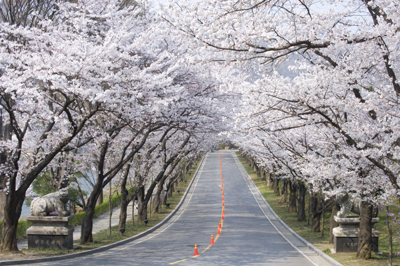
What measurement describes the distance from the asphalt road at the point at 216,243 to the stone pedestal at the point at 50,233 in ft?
3.87

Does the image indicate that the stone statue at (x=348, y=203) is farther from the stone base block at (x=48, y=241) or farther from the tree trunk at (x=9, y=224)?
the tree trunk at (x=9, y=224)

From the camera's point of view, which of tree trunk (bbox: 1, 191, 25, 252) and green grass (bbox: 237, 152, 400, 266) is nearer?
tree trunk (bbox: 1, 191, 25, 252)

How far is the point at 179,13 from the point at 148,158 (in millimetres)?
17694

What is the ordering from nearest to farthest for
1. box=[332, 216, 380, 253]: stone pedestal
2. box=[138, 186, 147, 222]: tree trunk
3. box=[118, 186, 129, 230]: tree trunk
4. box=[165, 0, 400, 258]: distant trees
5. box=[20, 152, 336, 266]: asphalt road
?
box=[165, 0, 400, 258]: distant trees < box=[20, 152, 336, 266]: asphalt road < box=[332, 216, 380, 253]: stone pedestal < box=[118, 186, 129, 230]: tree trunk < box=[138, 186, 147, 222]: tree trunk

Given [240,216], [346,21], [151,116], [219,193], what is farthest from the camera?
[219,193]

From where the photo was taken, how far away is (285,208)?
37.0m

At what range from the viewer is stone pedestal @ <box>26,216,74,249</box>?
1498 cm

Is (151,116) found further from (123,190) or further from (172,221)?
(172,221)

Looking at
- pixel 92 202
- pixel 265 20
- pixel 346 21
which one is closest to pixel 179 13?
pixel 265 20

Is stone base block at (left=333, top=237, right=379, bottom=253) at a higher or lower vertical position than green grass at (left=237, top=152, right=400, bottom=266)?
higher

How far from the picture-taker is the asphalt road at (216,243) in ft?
47.0

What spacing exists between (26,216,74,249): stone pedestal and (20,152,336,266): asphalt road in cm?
118

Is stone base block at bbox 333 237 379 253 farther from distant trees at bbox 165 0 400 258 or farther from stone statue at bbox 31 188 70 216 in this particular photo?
stone statue at bbox 31 188 70 216

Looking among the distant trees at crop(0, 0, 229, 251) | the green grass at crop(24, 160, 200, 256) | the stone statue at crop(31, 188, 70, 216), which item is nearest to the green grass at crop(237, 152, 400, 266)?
the distant trees at crop(0, 0, 229, 251)
